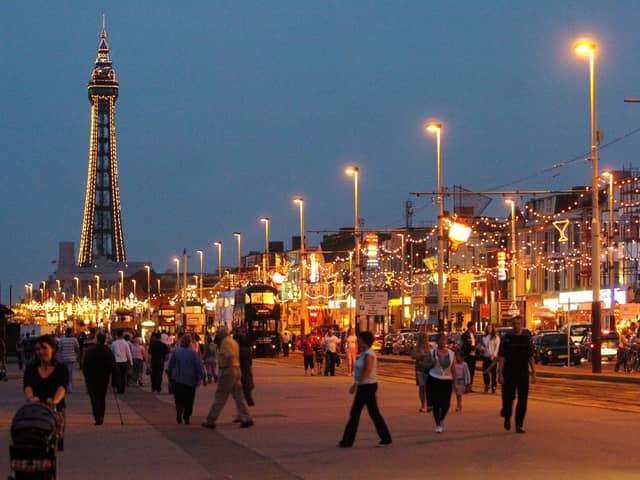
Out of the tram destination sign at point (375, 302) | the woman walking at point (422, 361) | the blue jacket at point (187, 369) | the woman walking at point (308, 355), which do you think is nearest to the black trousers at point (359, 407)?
the woman walking at point (422, 361)

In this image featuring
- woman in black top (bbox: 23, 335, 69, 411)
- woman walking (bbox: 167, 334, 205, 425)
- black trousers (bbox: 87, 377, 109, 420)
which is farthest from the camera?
woman walking (bbox: 167, 334, 205, 425)

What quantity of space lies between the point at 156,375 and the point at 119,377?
178 centimetres

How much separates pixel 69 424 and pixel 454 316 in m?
90.9

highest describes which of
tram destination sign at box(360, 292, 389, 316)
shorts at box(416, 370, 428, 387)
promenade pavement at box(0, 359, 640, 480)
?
tram destination sign at box(360, 292, 389, 316)

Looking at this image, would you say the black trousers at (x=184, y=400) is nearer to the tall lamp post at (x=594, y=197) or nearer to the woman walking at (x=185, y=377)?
the woman walking at (x=185, y=377)

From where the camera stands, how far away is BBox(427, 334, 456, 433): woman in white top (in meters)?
21.0

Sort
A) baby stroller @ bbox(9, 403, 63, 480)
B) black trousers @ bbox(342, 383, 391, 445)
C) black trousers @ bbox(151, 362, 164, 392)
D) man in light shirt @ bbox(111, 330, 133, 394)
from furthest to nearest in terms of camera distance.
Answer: black trousers @ bbox(151, 362, 164, 392) < man in light shirt @ bbox(111, 330, 133, 394) < black trousers @ bbox(342, 383, 391, 445) < baby stroller @ bbox(9, 403, 63, 480)

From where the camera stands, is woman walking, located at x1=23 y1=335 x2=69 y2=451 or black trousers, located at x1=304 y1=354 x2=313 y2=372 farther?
black trousers, located at x1=304 y1=354 x2=313 y2=372

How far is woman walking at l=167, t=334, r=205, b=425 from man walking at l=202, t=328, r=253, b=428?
4.03 ft

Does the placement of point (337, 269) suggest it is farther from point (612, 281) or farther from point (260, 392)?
point (260, 392)

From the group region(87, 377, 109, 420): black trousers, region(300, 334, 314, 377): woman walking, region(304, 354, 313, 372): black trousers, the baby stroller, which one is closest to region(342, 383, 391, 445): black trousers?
region(87, 377, 109, 420): black trousers

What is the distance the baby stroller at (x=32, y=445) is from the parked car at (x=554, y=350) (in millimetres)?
43660

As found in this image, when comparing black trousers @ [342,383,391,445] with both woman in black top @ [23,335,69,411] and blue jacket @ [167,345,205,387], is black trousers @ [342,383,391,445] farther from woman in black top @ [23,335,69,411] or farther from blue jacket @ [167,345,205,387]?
blue jacket @ [167,345,205,387]

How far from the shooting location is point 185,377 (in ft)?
79.7
